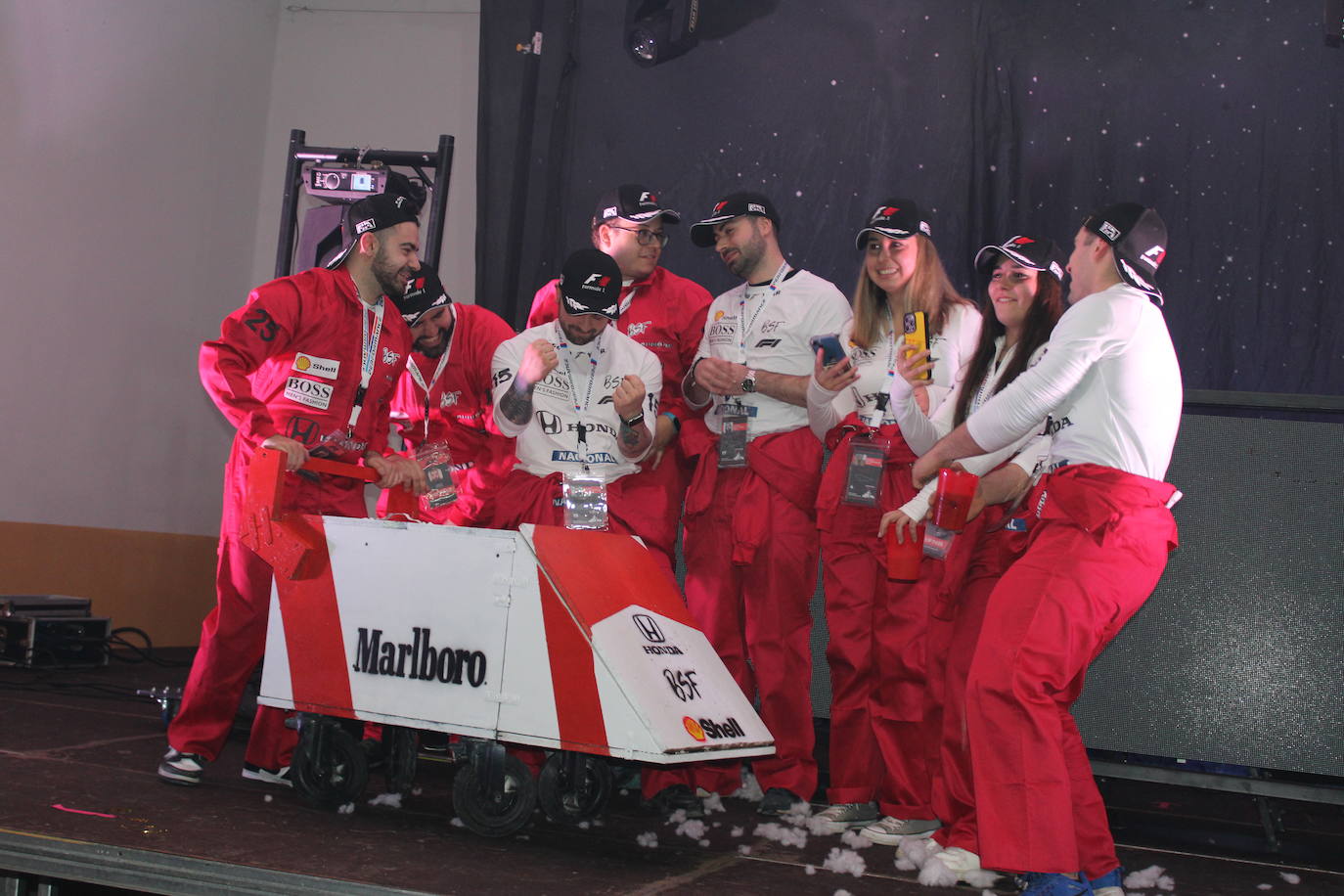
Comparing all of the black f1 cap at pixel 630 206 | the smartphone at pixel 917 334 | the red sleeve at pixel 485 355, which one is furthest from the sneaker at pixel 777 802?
the black f1 cap at pixel 630 206

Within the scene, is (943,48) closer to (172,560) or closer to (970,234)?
(970,234)

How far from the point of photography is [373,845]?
113 inches

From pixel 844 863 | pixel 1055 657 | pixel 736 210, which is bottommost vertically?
pixel 844 863

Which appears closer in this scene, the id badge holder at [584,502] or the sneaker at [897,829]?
the sneaker at [897,829]

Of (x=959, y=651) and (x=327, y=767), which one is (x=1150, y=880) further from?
(x=327, y=767)

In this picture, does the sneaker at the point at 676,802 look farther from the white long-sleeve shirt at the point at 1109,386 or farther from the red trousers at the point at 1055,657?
the white long-sleeve shirt at the point at 1109,386

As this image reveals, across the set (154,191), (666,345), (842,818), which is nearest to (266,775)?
(842,818)

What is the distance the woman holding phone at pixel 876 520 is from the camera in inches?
142

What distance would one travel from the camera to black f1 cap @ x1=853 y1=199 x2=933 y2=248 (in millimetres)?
3871

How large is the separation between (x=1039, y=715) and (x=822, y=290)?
1.95 meters

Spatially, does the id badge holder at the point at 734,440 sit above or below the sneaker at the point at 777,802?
above

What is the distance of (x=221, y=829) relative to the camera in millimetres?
2932

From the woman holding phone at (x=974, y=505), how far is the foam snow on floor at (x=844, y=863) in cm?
19

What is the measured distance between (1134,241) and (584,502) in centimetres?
187
